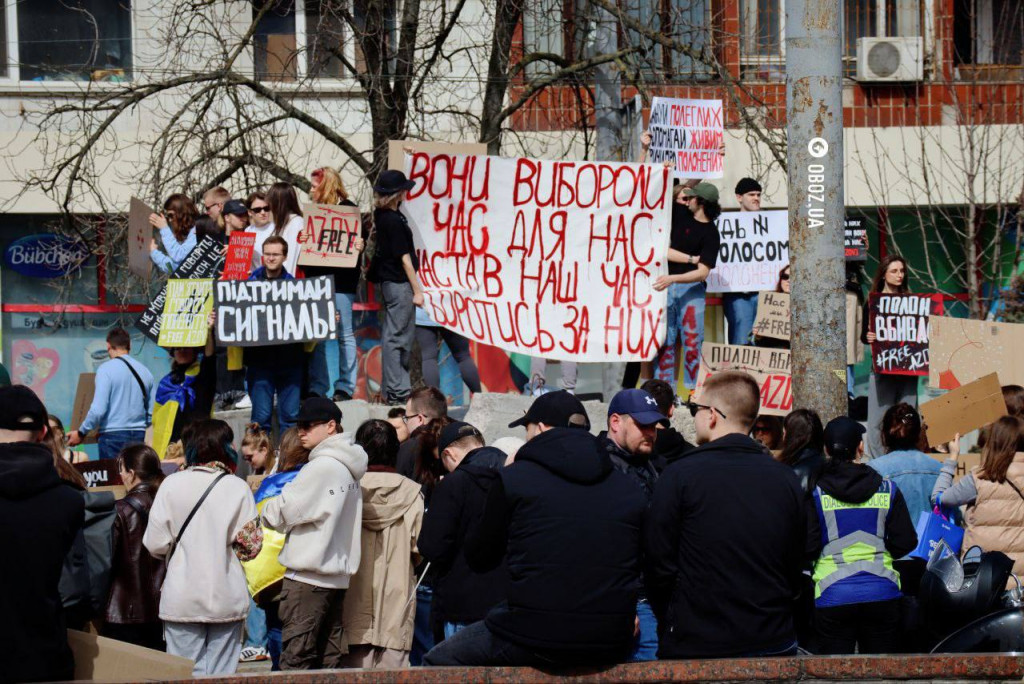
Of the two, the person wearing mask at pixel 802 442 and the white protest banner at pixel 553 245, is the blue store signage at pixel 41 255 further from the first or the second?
the person wearing mask at pixel 802 442

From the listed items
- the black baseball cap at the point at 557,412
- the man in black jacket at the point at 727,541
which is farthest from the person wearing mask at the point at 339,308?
the man in black jacket at the point at 727,541

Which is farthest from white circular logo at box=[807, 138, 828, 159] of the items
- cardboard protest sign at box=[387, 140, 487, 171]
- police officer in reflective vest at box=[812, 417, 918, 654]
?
cardboard protest sign at box=[387, 140, 487, 171]

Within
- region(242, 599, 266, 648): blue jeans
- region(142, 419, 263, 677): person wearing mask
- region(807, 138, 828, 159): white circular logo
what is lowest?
region(242, 599, 266, 648): blue jeans

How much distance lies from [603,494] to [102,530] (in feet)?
7.89

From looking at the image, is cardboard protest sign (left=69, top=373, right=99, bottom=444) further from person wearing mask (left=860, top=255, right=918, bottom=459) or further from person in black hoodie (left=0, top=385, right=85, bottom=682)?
person in black hoodie (left=0, top=385, right=85, bottom=682)

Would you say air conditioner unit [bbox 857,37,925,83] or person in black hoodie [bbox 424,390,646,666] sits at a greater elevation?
air conditioner unit [bbox 857,37,925,83]

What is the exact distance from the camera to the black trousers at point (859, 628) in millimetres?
6836

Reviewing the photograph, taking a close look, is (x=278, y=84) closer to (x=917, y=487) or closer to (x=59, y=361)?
(x=59, y=361)

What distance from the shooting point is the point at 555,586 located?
5605mm

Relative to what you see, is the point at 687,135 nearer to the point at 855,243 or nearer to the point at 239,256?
the point at 855,243

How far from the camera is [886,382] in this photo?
11.9m

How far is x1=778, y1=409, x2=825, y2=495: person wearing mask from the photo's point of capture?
7.18 metres

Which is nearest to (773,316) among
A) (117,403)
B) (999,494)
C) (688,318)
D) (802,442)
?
(688,318)

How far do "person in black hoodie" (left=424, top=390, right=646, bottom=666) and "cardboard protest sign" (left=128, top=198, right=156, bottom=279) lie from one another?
721cm
